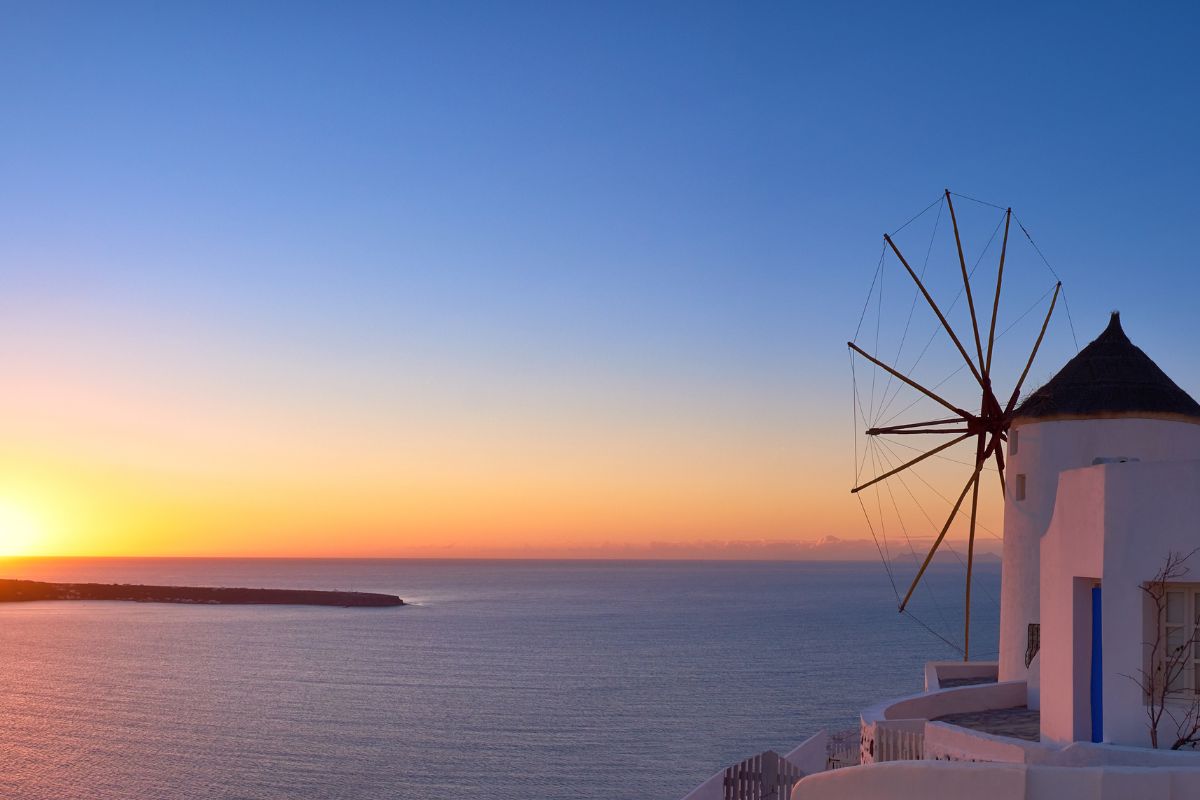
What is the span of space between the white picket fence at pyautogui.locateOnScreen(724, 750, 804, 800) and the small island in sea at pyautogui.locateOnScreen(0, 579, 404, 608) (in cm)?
12624

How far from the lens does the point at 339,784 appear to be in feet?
101

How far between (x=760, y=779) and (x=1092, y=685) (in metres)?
3.84

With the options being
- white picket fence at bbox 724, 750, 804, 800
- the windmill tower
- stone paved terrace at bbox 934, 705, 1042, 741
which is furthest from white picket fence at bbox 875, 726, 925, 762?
the windmill tower

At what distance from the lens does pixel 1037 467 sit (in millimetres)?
19312

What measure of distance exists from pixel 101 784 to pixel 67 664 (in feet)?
123

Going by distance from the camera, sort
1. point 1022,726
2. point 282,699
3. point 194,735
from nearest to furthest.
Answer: point 1022,726 < point 194,735 < point 282,699

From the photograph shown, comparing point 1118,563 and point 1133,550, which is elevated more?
point 1133,550

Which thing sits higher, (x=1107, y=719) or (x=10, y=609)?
(x=1107, y=719)

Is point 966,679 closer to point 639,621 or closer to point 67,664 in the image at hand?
point 67,664

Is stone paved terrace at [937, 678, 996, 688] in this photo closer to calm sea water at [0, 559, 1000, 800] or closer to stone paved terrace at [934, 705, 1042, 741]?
stone paved terrace at [934, 705, 1042, 741]

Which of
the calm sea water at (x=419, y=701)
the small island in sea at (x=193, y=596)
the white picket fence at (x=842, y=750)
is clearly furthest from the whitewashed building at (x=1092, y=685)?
the small island in sea at (x=193, y=596)

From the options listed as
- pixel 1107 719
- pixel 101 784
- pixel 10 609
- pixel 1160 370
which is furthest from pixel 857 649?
pixel 10 609

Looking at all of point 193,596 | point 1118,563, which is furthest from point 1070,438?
point 193,596

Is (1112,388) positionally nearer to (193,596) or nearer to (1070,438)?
(1070,438)
